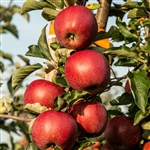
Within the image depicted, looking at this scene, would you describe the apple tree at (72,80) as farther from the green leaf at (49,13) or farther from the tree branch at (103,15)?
the tree branch at (103,15)

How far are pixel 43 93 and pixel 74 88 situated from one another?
0.34ft

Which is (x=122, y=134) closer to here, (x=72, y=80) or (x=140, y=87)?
(x=140, y=87)

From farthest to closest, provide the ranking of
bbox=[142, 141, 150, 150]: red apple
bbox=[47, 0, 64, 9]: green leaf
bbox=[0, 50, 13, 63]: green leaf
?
bbox=[0, 50, 13, 63]: green leaf
bbox=[142, 141, 150, 150]: red apple
bbox=[47, 0, 64, 9]: green leaf

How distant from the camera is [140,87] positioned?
4.26 feet

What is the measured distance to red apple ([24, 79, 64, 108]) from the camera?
4.14ft

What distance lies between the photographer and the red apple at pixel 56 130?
3.81ft

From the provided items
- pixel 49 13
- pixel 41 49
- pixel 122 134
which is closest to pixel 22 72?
pixel 41 49

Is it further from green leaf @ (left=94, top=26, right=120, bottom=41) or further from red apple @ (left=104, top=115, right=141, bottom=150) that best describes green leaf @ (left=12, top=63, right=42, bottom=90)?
red apple @ (left=104, top=115, right=141, bottom=150)

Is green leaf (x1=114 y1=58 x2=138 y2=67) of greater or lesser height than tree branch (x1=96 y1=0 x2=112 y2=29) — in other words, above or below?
below

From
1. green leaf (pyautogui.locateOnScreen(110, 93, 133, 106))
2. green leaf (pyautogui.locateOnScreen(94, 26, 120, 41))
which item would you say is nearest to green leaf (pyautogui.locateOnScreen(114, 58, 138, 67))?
green leaf (pyautogui.locateOnScreen(110, 93, 133, 106))

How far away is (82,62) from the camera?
1192 mm

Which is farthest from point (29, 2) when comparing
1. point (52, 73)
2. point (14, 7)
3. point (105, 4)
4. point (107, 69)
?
point (14, 7)

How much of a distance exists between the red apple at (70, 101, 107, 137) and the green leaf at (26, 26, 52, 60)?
199 millimetres

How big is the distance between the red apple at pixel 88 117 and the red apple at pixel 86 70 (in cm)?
7
